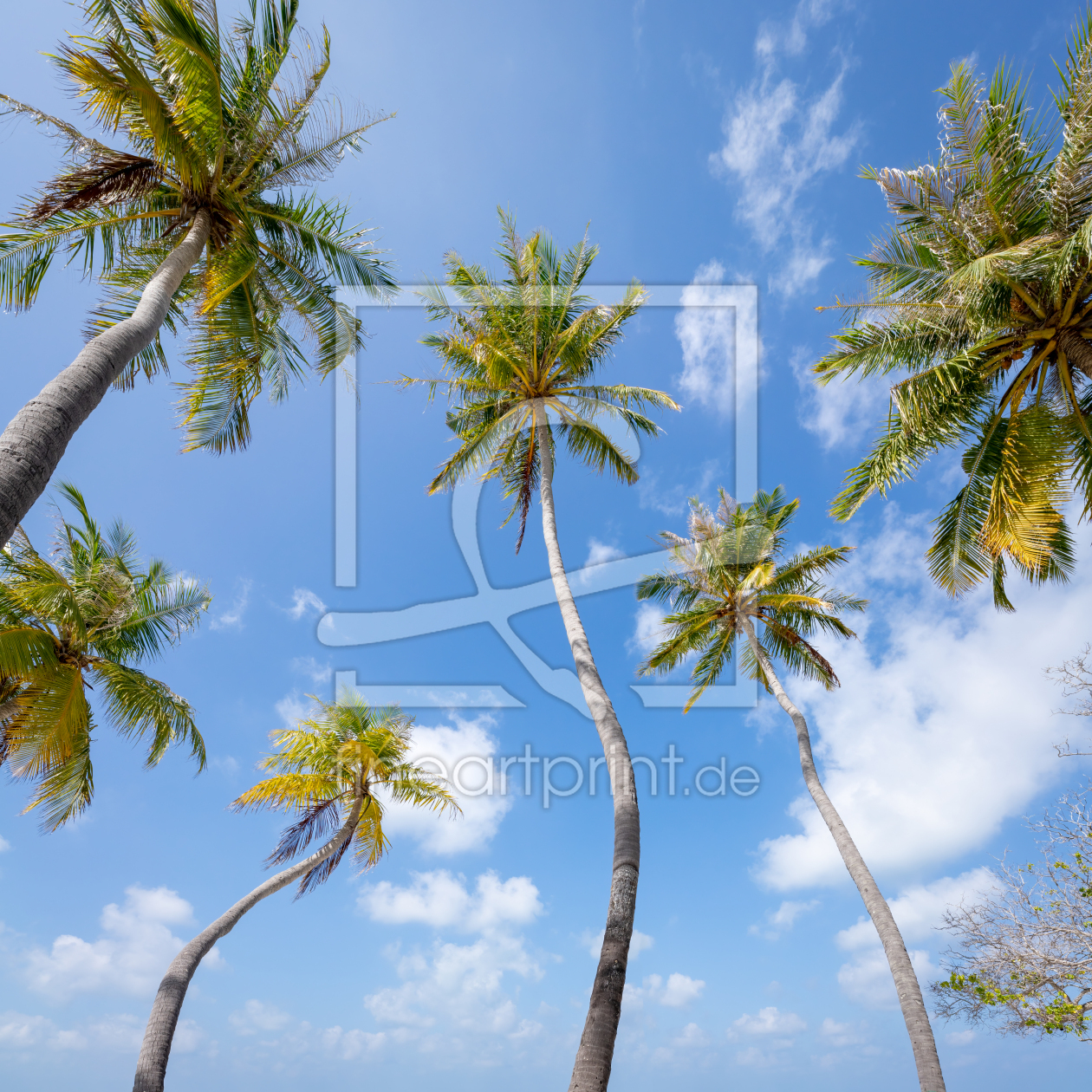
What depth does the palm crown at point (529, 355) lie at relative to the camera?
45.1ft

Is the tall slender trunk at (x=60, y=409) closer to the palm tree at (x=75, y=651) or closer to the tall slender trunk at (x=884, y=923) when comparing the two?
the palm tree at (x=75, y=651)

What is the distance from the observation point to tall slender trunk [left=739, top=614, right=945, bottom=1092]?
991 cm

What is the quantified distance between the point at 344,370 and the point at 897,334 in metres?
10.3

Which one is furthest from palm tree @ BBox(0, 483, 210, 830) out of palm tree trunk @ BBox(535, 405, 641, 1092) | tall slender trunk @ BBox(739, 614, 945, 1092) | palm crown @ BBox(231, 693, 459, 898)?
tall slender trunk @ BBox(739, 614, 945, 1092)

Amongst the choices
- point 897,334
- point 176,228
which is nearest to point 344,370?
point 176,228

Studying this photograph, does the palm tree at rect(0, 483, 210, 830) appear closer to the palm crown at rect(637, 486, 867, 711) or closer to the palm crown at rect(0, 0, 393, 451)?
the palm crown at rect(0, 0, 393, 451)

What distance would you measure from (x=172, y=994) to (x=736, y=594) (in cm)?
1484

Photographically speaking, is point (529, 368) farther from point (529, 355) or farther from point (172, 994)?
point (172, 994)

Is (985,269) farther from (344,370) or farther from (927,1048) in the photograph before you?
(927,1048)

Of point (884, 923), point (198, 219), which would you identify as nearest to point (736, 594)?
point (884, 923)

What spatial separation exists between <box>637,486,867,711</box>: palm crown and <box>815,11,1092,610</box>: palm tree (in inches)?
211

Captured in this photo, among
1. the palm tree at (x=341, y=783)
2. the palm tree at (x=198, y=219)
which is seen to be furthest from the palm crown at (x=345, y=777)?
the palm tree at (x=198, y=219)

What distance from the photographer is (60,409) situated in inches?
219

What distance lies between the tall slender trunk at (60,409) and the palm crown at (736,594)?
14398 millimetres
